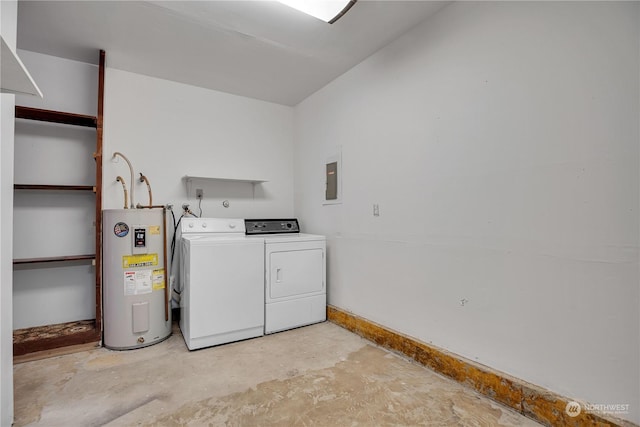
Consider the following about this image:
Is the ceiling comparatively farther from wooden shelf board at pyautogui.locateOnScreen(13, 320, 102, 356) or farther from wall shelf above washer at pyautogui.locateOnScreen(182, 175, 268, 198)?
wooden shelf board at pyautogui.locateOnScreen(13, 320, 102, 356)

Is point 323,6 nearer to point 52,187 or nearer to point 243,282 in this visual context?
point 243,282

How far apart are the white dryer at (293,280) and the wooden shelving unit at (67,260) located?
1331mm

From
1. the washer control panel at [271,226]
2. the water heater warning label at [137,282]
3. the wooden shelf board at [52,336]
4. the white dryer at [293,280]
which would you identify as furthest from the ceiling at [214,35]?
the wooden shelf board at [52,336]

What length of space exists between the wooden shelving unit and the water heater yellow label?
25 cm

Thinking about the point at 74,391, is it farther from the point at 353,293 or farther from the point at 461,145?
the point at 461,145

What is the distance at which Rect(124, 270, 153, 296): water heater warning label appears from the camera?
2447 mm

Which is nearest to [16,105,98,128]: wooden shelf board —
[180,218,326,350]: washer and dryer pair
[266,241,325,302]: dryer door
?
[180,218,326,350]: washer and dryer pair

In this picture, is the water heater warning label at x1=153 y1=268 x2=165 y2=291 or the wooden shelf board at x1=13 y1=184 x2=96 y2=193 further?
the water heater warning label at x1=153 y1=268 x2=165 y2=291

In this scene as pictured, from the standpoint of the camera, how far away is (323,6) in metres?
1.86

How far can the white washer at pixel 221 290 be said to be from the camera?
243 centimetres

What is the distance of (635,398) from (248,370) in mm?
2088

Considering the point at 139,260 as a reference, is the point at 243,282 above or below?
below

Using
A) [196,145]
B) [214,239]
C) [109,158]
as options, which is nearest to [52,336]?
[214,239]

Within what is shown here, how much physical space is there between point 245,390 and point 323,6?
247 centimetres
